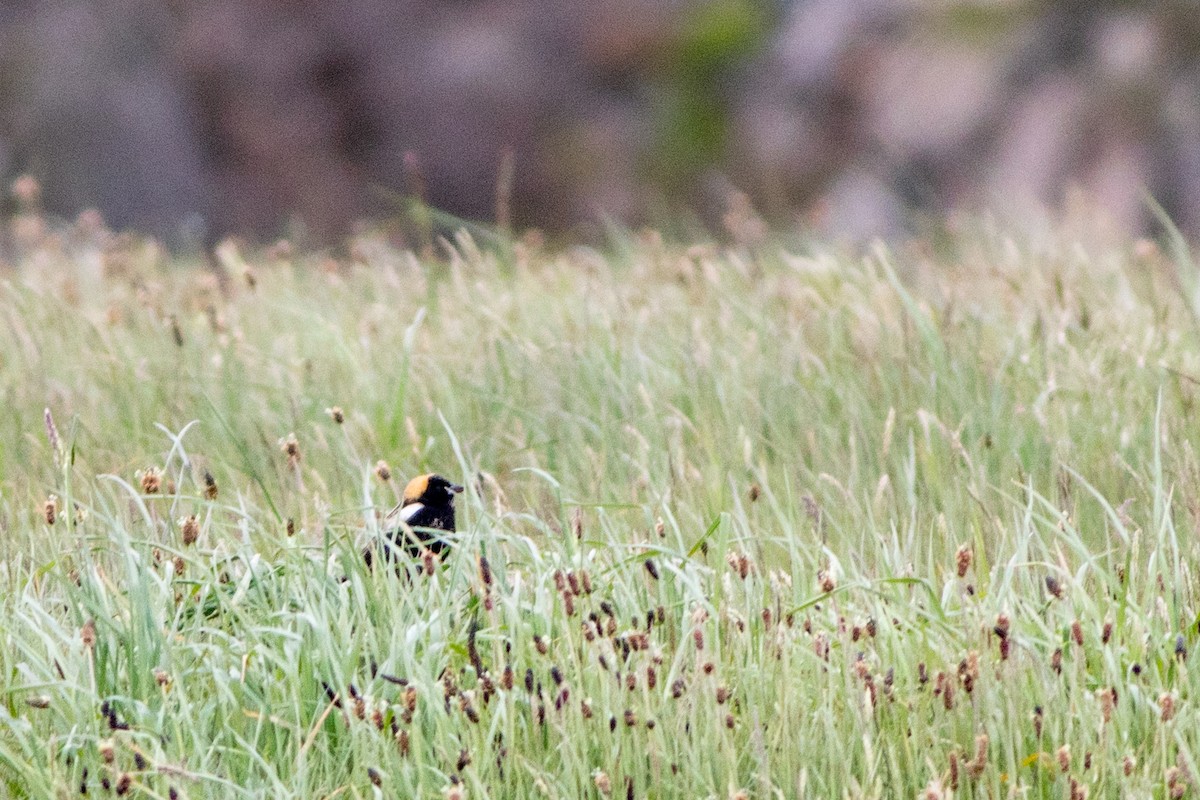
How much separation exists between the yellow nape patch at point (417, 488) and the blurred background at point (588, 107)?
28.9ft

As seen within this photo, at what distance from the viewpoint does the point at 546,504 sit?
4.11m

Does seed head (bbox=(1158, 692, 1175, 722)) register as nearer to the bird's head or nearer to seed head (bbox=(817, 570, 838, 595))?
seed head (bbox=(817, 570, 838, 595))

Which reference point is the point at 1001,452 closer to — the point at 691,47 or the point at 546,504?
the point at 546,504

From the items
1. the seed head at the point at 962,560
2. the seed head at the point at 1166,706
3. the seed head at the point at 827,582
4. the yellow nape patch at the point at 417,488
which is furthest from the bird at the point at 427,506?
the seed head at the point at 1166,706

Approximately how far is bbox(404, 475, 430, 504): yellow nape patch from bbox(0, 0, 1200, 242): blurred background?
8794mm

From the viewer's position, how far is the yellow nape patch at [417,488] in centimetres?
389

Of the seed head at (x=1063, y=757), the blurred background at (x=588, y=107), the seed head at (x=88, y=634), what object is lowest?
the seed head at (x=1063, y=757)

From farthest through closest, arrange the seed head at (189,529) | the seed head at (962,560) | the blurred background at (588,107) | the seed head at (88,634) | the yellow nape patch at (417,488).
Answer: the blurred background at (588,107) < the yellow nape patch at (417,488) < the seed head at (189,529) < the seed head at (962,560) < the seed head at (88,634)

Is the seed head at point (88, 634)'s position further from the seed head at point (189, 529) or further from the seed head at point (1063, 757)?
the seed head at point (1063, 757)

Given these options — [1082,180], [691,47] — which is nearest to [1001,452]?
[1082,180]

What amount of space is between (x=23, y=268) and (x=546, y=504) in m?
3.82

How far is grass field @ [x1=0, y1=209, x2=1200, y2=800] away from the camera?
8.89ft

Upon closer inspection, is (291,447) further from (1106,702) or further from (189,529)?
(1106,702)

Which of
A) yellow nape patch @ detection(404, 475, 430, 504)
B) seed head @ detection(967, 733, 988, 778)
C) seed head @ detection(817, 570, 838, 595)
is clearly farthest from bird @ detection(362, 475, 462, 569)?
seed head @ detection(967, 733, 988, 778)
